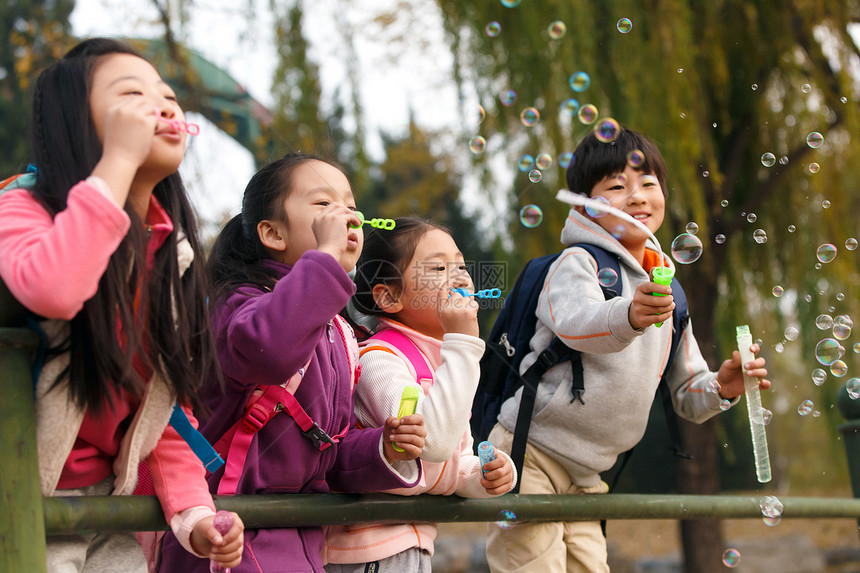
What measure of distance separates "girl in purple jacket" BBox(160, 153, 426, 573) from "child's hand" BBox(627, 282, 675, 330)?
55cm

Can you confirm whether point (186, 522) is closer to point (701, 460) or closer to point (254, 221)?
point (254, 221)

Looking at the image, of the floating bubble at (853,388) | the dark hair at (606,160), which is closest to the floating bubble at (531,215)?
the dark hair at (606,160)

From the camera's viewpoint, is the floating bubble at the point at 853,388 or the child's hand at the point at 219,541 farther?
the floating bubble at the point at 853,388

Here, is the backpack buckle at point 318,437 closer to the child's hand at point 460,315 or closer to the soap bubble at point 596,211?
the child's hand at point 460,315

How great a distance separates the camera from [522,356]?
2436mm

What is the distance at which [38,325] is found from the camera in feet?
4.28

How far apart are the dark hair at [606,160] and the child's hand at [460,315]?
0.76m

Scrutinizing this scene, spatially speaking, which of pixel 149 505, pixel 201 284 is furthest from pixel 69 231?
pixel 149 505

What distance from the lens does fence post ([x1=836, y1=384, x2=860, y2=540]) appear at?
3.05 m

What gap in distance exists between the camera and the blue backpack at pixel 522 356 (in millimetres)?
2334

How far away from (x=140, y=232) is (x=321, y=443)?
1.83ft

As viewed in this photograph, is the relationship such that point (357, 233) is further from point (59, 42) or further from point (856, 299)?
point (59, 42)

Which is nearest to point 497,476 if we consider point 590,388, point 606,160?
point 590,388

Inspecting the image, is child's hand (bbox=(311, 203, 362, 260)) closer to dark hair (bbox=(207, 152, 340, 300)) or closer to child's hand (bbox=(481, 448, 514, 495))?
dark hair (bbox=(207, 152, 340, 300))
